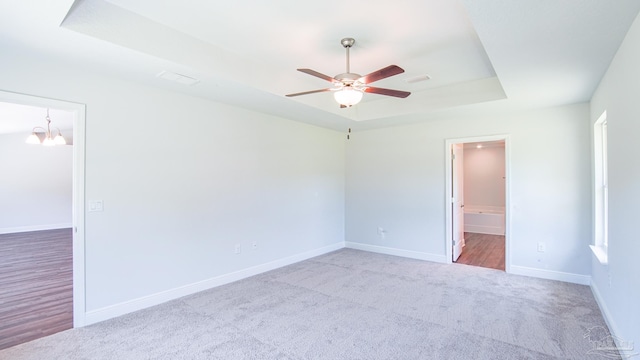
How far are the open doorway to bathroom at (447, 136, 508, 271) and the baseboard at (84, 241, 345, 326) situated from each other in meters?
2.70

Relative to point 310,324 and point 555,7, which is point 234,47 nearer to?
point 555,7

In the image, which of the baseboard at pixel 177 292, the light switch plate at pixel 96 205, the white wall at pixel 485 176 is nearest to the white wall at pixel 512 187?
the baseboard at pixel 177 292

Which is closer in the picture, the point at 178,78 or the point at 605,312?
the point at 605,312

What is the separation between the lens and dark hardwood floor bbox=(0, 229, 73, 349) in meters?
2.94

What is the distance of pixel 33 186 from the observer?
27.2ft

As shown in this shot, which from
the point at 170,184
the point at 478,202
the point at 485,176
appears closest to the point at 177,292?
the point at 170,184

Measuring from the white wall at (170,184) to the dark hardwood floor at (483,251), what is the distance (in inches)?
116

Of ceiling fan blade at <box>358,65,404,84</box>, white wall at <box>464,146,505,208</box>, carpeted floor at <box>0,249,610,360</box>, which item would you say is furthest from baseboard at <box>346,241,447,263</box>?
white wall at <box>464,146,505,208</box>

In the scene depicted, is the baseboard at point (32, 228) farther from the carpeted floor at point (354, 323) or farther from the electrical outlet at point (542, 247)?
the electrical outlet at point (542, 247)

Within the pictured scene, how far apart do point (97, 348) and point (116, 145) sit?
1.84 meters

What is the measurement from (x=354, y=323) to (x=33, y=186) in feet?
31.2

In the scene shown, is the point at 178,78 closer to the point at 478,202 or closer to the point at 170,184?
the point at 170,184

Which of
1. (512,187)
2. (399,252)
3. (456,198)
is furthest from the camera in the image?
(399,252)

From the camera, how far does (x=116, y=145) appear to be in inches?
126
